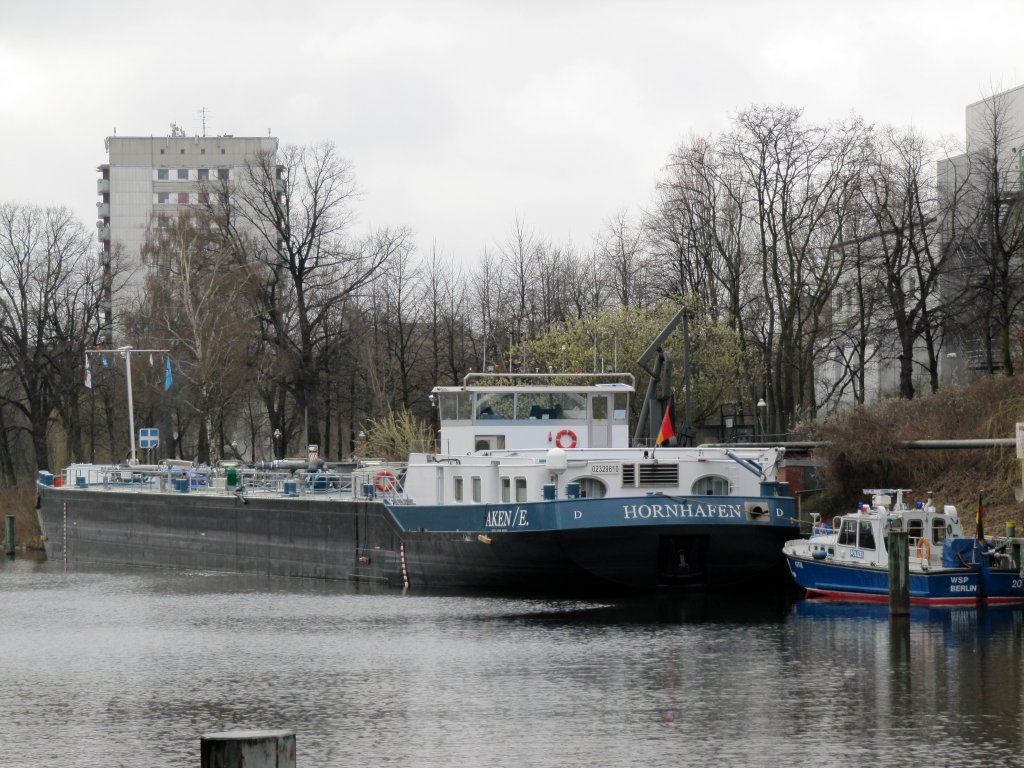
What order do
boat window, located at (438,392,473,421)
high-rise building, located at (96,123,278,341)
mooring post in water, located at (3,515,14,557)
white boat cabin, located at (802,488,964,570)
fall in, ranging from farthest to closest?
1. high-rise building, located at (96,123,278,341)
2. mooring post in water, located at (3,515,14,557)
3. boat window, located at (438,392,473,421)
4. white boat cabin, located at (802,488,964,570)

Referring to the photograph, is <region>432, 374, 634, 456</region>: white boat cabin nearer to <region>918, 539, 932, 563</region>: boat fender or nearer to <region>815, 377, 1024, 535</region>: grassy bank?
<region>815, 377, 1024, 535</region>: grassy bank

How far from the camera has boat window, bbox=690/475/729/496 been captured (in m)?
35.3

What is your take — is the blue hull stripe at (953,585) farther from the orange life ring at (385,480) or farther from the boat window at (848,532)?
the orange life ring at (385,480)

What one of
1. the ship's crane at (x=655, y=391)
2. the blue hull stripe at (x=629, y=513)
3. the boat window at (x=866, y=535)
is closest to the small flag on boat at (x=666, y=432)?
the ship's crane at (x=655, y=391)

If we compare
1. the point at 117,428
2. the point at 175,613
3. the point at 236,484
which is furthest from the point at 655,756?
the point at 117,428

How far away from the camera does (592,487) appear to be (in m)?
35.0

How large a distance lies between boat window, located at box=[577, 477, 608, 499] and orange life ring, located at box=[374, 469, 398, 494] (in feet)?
22.9

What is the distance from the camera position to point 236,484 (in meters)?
48.5

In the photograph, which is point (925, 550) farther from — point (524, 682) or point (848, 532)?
point (524, 682)

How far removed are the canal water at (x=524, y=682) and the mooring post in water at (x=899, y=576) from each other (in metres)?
0.47

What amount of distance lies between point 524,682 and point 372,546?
56.6 ft

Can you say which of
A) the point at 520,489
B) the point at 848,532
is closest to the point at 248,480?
the point at 520,489

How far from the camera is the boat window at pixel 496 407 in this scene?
39562 millimetres

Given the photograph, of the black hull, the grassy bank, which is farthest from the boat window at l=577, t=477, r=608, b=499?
the grassy bank
